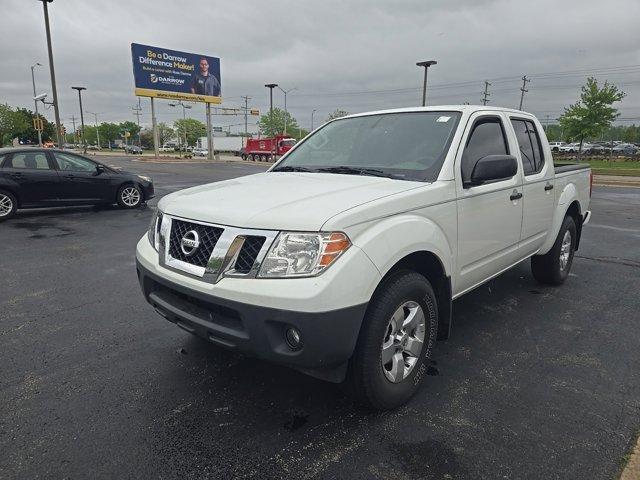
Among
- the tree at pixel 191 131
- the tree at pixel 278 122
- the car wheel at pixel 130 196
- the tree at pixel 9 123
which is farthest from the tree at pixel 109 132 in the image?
the car wheel at pixel 130 196

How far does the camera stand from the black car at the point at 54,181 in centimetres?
934

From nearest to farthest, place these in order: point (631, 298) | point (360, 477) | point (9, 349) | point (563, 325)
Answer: point (360, 477), point (9, 349), point (563, 325), point (631, 298)

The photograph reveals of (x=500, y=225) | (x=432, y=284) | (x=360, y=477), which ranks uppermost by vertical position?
(x=500, y=225)

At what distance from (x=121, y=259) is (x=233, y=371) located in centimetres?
388

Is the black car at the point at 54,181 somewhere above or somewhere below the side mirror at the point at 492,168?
below

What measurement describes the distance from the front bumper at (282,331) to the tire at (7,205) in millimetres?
8816

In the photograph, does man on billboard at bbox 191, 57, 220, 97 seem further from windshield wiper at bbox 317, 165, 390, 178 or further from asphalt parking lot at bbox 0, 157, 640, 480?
windshield wiper at bbox 317, 165, 390, 178

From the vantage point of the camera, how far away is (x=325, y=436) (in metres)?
2.52

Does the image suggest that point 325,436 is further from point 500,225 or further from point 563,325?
point 563,325

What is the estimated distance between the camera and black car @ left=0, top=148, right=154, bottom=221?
9344 millimetres

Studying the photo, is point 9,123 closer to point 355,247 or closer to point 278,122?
point 278,122

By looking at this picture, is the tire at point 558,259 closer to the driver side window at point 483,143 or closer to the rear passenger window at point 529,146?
the rear passenger window at point 529,146

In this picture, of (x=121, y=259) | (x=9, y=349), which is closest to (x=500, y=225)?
(x=9, y=349)

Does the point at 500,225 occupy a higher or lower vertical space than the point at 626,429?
higher
